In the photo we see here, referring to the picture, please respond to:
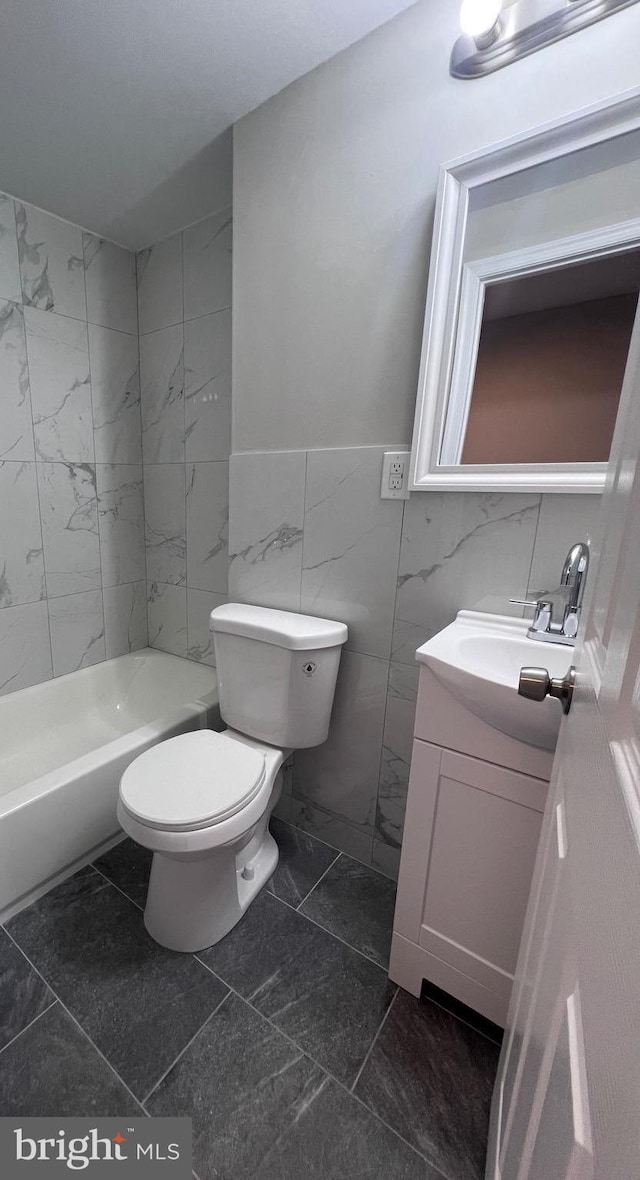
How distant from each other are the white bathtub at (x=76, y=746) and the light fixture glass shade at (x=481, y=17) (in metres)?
2.00

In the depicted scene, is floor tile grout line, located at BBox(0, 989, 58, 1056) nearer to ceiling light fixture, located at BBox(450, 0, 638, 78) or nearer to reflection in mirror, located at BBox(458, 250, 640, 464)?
reflection in mirror, located at BBox(458, 250, 640, 464)

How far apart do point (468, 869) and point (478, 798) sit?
18 cm

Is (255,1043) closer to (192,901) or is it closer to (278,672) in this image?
(192,901)

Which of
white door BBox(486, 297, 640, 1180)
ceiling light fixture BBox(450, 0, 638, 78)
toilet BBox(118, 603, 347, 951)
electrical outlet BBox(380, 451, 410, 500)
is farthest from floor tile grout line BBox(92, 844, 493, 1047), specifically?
ceiling light fixture BBox(450, 0, 638, 78)

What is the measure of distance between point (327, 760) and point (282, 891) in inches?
16.1

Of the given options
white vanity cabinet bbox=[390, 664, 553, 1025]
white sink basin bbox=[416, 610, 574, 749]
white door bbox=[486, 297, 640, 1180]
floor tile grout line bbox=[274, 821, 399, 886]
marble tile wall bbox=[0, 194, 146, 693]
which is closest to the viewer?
white door bbox=[486, 297, 640, 1180]

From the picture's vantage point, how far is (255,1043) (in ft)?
3.22

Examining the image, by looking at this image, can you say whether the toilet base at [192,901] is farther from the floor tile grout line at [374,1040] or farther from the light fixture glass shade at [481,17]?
the light fixture glass shade at [481,17]

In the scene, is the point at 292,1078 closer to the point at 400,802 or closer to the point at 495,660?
the point at 400,802

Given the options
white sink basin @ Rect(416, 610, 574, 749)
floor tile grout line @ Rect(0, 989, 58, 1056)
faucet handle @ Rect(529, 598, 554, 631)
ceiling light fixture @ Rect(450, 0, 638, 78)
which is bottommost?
floor tile grout line @ Rect(0, 989, 58, 1056)

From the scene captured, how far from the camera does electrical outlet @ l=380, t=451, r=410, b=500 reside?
3.90 ft

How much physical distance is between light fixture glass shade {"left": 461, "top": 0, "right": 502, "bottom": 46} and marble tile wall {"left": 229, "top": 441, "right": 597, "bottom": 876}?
0.84 metres

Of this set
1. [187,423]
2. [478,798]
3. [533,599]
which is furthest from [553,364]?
[187,423]

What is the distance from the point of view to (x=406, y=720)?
1316 millimetres
